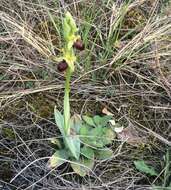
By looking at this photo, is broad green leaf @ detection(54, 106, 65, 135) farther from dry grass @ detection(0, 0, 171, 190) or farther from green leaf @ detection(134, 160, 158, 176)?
green leaf @ detection(134, 160, 158, 176)

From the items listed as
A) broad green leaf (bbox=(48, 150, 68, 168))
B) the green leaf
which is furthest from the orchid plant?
the green leaf

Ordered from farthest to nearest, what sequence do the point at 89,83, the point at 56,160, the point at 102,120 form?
the point at 89,83, the point at 102,120, the point at 56,160

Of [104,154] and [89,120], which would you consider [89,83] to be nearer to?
[89,120]

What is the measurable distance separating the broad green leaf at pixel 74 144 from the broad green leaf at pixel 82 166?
0.08ft

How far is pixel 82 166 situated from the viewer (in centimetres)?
148

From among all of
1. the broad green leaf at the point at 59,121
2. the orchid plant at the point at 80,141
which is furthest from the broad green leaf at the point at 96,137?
the broad green leaf at the point at 59,121

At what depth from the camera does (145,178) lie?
4.93ft

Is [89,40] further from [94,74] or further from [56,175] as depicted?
[56,175]

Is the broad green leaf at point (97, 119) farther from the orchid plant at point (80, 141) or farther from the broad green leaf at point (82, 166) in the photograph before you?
the broad green leaf at point (82, 166)

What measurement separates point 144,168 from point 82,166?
0.72 feet

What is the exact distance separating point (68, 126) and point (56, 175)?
0.17 m

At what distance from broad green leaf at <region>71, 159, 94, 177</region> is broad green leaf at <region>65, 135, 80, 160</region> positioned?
25 mm

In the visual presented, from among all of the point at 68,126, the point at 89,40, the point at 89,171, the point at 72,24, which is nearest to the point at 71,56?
the point at 72,24

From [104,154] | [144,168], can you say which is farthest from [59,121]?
[144,168]
